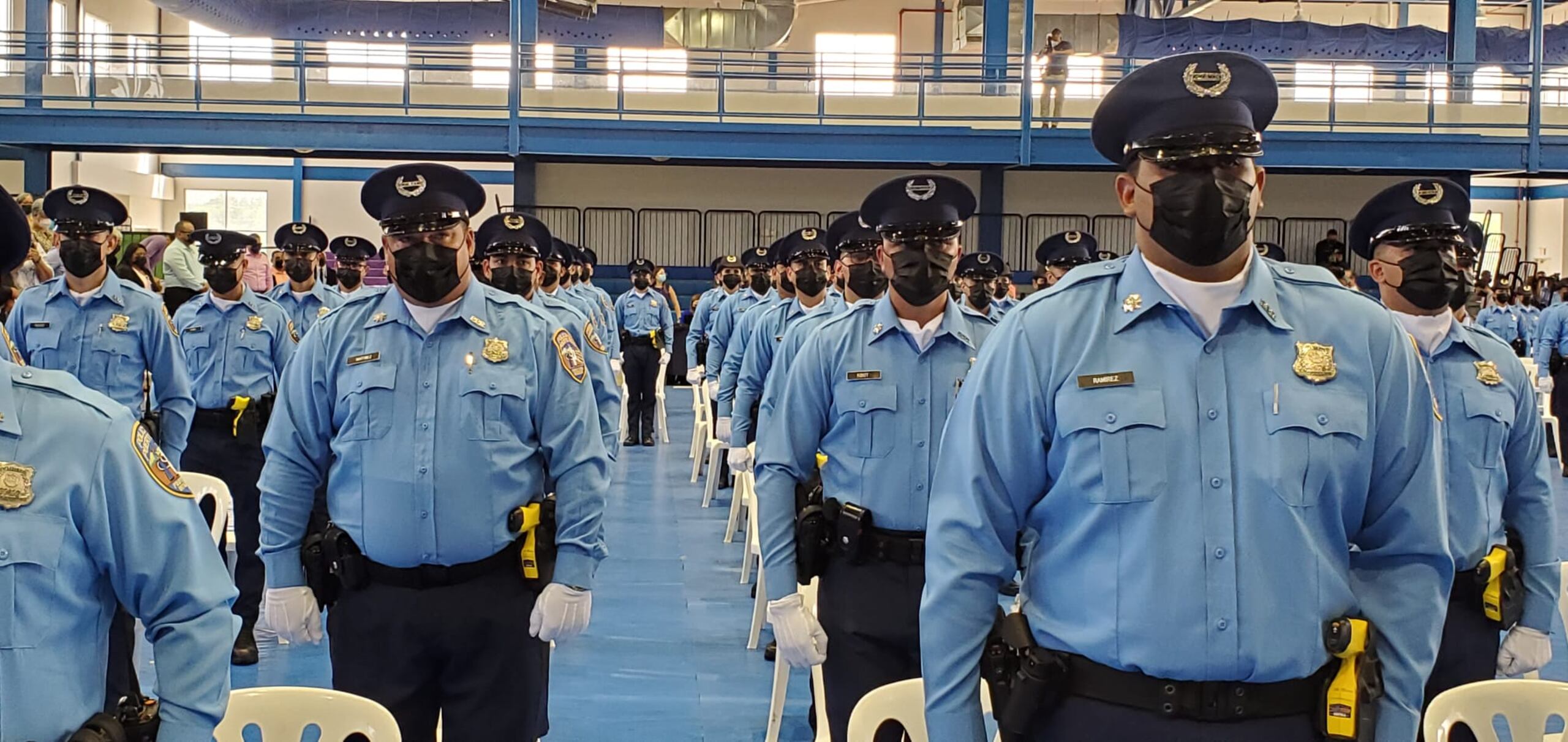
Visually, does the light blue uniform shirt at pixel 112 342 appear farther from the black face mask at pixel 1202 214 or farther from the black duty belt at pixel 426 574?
the black face mask at pixel 1202 214

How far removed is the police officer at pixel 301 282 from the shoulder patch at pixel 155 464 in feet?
23.5

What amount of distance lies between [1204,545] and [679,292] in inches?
785

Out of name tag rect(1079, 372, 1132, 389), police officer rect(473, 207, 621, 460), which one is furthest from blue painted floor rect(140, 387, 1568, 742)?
name tag rect(1079, 372, 1132, 389)

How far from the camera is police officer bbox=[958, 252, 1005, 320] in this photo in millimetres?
10195

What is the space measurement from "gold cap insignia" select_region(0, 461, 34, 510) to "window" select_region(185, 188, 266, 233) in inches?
1072

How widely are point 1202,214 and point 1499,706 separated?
164cm

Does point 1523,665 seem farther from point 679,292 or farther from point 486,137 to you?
point 679,292

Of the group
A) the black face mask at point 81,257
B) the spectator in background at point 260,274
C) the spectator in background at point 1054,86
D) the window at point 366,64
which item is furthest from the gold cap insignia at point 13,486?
the spectator in background at point 1054,86

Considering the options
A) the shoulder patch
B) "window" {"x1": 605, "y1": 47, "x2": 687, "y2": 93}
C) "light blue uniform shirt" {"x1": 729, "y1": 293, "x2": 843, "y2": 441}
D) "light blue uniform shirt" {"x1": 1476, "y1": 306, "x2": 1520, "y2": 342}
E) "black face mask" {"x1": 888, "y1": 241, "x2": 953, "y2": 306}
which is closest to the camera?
the shoulder patch

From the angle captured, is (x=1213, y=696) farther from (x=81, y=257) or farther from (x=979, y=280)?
(x=979, y=280)

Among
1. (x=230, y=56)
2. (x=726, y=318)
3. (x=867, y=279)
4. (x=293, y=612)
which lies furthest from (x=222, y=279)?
(x=230, y=56)

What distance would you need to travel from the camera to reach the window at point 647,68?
709 inches

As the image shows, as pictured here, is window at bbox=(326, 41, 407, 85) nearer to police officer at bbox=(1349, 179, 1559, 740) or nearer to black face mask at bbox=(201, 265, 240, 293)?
black face mask at bbox=(201, 265, 240, 293)

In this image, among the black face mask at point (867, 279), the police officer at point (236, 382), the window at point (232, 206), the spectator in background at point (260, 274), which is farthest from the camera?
the window at point (232, 206)
